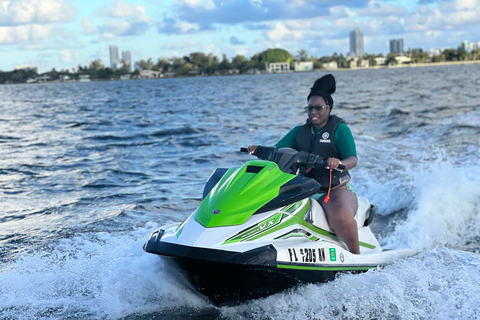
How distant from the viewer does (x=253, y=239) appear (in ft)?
13.6

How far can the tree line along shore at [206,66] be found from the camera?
17925cm

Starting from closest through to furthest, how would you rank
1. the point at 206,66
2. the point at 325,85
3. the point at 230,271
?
the point at 230,271 → the point at 325,85 → the point at 206,66

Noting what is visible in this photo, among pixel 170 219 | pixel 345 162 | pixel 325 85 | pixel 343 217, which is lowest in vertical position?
pixel 170 219

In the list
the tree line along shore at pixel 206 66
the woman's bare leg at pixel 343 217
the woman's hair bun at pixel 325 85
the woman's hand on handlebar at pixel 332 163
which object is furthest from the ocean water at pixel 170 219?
the tree line along shore at pixel 206 66

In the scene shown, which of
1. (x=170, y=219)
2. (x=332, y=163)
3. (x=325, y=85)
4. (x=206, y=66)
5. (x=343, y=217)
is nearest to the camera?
(x=332, y=163)

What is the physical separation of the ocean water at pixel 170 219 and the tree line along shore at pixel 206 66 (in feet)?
545

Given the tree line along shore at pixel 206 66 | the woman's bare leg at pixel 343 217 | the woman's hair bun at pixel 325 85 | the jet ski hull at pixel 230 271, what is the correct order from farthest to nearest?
the tree line along shore at pixel 206 66
the woman's hair bun at pixel 325 85
the woman's bare leg at pixel 343 217
the jet ski hull at pixel 230 271

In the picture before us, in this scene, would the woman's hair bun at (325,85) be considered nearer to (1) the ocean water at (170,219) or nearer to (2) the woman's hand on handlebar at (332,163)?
(2) the woman's hand on handlebar at (332,163)

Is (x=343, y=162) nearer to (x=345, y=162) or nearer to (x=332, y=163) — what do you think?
(x=345, y=162)

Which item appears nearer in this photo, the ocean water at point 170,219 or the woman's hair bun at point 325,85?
the ocean water at point 170,219

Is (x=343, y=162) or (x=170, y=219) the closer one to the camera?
(x=343, y=162)

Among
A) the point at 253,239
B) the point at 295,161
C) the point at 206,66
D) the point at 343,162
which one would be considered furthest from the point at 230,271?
the point at 206,66

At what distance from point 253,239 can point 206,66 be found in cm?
18325

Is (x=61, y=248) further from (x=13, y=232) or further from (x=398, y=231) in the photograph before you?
(x=398, y=231)
